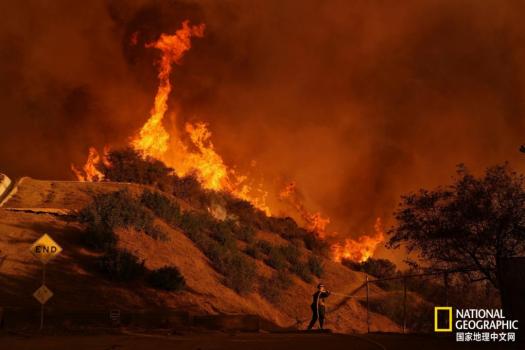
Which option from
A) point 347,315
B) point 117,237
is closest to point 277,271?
point 347,315

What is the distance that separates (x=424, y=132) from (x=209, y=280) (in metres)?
34.8

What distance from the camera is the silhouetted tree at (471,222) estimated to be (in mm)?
21094

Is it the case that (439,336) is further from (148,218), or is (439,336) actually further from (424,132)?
(424,132)

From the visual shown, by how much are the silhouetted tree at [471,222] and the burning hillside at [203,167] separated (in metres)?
27.7

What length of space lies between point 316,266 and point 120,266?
1714 centimetres

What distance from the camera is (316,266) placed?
40.9m

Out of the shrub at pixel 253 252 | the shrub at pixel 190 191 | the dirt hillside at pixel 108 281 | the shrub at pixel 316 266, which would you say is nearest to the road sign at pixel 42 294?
the dirt hillside at pixel 108 281

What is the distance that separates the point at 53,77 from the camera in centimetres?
6034

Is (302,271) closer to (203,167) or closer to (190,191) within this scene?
(190,191)

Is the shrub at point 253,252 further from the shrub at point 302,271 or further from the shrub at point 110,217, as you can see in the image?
the shrub at point 110,217

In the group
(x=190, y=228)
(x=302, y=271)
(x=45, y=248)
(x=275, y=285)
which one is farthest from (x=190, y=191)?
(x=45, y=248)

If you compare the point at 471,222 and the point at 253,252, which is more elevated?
the point at 253,252

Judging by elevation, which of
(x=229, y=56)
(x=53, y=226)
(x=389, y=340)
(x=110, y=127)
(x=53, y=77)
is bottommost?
(x=389, y=340)

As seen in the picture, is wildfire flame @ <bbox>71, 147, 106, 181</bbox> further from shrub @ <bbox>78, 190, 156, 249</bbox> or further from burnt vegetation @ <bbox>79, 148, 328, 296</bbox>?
shrub @ <bbox>78, 190, 156, 249</bbox>
